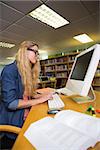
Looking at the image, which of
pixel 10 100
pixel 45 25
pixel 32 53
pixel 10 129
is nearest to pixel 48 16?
pixel 45 25

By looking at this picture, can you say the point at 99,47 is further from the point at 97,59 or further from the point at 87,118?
the point at 87,118

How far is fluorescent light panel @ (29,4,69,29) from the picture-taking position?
274cm

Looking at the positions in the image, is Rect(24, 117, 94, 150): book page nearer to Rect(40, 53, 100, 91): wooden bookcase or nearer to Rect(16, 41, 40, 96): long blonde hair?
Rect(16, 41, 40, 96): long blonde hair

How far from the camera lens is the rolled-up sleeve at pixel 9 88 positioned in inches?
37.0

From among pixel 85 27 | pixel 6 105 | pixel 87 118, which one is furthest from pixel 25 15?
pixel 87 118

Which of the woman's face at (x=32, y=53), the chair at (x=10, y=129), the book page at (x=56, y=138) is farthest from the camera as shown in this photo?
the woman's face at (x=32, y=53)

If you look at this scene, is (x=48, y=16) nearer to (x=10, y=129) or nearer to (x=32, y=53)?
(x=32, y=53)

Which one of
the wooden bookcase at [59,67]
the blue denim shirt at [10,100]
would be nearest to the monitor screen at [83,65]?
the blue denim shirt at [10,100]

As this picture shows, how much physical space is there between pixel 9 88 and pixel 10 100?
85 millimetres

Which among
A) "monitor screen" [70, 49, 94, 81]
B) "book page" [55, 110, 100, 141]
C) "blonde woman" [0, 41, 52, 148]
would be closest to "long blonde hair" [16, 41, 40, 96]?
"blonde woman" [0, 41, 52, 148]

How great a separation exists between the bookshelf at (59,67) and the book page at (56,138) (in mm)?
4561

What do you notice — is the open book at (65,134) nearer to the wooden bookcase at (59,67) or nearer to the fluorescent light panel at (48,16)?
the fluorescent light panel at (48,16)

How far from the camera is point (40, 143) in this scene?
0.42 meters

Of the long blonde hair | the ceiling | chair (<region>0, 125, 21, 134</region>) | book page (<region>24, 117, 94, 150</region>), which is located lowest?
chair (<region>0, 125, 21, 134</region>)
